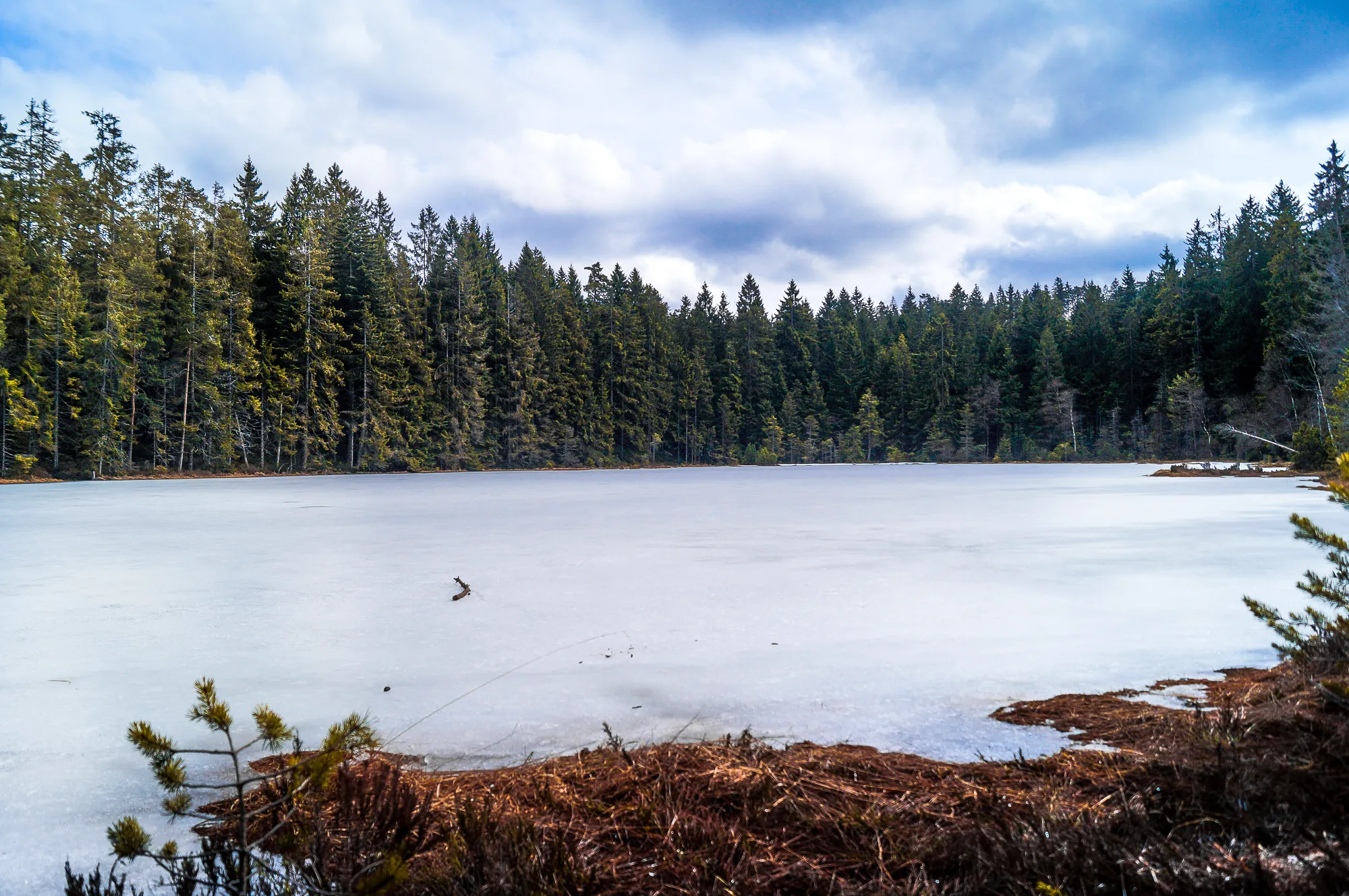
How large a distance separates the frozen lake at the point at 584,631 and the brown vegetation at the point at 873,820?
50cm

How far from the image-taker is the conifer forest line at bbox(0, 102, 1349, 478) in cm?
3003

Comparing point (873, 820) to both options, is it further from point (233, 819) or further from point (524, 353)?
point (524, 353)

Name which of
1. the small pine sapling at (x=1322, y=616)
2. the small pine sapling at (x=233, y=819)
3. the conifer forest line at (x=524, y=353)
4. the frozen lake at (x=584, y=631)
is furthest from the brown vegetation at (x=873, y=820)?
the conifer forest line at (x=524, y=353)

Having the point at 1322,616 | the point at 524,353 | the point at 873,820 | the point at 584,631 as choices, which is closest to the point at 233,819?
the point at 873,820

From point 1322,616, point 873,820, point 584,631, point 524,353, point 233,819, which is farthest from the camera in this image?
point 524,353

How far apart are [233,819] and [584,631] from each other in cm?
264

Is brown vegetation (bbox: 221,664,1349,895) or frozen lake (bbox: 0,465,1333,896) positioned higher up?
brown vegetation (bbox: 221,664,1349,895)

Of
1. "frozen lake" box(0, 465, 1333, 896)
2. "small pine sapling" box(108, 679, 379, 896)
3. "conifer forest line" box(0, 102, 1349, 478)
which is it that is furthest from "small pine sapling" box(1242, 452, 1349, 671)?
"conifer forest line" box(0, 102, 1349, 478)

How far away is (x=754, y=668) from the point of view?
3.60m

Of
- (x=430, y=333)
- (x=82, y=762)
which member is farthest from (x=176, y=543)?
(x=430, y=333)

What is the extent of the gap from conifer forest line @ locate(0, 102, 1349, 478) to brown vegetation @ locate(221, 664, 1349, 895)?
1731 cm

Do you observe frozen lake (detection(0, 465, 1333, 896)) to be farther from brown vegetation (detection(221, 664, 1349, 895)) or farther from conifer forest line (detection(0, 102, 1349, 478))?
conifer forest line (detection(0, 102, 1349, 478))

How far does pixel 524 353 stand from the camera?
50250 millimetres

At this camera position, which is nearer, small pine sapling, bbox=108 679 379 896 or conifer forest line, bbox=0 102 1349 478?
small pine sapling, bbox=108 679 379 896
